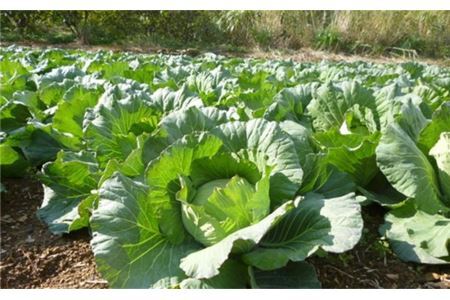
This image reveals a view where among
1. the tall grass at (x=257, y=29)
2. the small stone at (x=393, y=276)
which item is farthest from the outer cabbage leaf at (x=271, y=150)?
the tall grass at (x=257, y=29)

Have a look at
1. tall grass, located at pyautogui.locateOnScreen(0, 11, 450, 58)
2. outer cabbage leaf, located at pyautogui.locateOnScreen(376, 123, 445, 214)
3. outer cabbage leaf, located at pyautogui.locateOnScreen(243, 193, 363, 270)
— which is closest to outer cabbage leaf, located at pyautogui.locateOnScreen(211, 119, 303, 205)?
outer cabbage leaf, located at pyautogui.locateOnScreen(243, 193, 363, 270)

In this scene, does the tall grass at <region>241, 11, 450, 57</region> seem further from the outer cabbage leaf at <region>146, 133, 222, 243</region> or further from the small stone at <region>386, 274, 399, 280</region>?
the outer cabbage leaf at <region>146, 133, 222, 243</region>

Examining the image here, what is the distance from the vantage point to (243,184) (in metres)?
1.81

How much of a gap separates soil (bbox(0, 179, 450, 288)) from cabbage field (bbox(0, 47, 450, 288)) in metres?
0.08

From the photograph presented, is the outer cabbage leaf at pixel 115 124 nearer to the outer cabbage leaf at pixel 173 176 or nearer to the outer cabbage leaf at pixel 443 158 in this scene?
the outer cabbage leaf at pixel 173 176

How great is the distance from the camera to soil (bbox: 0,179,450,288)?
2.05 m

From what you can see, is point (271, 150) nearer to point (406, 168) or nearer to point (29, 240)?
point (406, 168)

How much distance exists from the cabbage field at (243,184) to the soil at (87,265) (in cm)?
8

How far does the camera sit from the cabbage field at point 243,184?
1795mm

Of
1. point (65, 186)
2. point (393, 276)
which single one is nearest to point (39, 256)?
point (65, 186)

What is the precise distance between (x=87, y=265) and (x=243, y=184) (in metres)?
0.90

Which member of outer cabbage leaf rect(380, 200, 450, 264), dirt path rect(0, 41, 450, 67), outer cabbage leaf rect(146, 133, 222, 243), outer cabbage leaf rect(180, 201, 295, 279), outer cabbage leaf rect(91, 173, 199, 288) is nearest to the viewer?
outer cabbage leaf rect(180, 201, 295, 279)

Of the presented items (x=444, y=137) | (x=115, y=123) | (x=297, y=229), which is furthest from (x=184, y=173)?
(x=444, y=137)

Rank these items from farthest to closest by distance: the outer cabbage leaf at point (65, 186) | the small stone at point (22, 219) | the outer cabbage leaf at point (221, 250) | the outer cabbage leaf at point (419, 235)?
the small stone at point (22, 219) → the outer cabbage leaf at point (65, 186) → the outer cabbage leaf at point (419, 235) → the outer cabbage leaf at point (221, 250)
